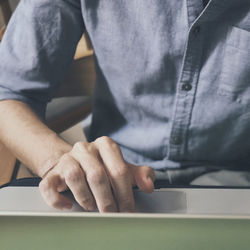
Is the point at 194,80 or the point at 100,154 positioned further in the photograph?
the point at 194,80

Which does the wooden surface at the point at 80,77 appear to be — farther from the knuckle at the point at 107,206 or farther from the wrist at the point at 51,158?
the knuckle at the point at 107,206

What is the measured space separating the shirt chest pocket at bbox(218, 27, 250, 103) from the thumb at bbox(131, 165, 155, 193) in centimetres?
24

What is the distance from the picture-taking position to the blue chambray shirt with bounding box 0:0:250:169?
53 centimetres

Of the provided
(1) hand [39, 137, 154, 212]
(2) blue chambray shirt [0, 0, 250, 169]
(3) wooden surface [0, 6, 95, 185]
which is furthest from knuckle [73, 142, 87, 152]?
(3) wooden surface [0, 6, 95, 185]

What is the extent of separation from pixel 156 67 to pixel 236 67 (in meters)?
0.13

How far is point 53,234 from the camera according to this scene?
203 mm

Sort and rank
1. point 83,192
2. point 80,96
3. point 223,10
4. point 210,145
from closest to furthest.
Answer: point 83,192, point 223,10, point 210,145, point 80,96

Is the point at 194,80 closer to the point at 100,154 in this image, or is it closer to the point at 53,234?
the point at 100,154

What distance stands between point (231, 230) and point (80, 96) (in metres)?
0.77

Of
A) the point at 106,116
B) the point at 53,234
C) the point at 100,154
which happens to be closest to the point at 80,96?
the point at 106,116

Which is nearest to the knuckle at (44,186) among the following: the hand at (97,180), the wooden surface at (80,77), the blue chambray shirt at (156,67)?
the hand at (97,180)

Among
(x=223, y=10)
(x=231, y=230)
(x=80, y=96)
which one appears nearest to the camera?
(x=231, y=230)

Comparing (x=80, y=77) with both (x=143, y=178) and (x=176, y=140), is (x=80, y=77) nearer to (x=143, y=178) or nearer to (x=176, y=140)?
(x=176, y=140)

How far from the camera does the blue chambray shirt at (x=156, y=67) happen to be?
0.53 meters
